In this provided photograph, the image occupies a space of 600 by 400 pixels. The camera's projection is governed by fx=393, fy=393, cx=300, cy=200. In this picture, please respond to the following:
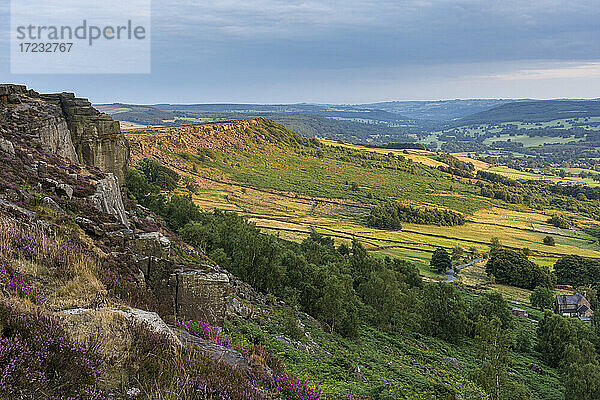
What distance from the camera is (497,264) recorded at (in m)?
94.9

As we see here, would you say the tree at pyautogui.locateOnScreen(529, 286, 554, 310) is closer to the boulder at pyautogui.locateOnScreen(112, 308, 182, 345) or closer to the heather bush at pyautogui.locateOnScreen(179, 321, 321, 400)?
the heather bush at pyautogui.locateOnScreen(179, 321, 321, 400)

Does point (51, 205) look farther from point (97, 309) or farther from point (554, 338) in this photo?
point (554, 338)

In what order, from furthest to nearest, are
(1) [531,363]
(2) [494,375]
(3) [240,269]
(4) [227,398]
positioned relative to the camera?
(1) [531,363]
(3) [240,269]
(2) [494,375]
(4) [227,398]

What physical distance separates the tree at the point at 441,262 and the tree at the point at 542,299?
1791cm

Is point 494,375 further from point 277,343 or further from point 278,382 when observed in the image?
point 278,382

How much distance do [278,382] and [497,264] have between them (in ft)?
323

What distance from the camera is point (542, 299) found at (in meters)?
79.5

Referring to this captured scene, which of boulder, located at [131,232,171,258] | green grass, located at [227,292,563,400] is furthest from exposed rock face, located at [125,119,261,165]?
boulder, located at [131,232,171,258]

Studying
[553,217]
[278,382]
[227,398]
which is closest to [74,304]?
[227,398]

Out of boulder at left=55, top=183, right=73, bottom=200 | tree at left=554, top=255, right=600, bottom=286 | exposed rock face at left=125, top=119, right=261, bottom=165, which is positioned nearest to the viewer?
boulder at left=55, top=183, right=73, bottom=200

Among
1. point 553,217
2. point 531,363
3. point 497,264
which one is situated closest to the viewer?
point 531,363

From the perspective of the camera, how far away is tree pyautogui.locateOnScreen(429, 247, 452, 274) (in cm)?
9100

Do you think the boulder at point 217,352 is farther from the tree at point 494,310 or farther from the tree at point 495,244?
the tree at point 495,244

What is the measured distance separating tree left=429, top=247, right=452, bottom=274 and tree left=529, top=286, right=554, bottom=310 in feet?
58.8
